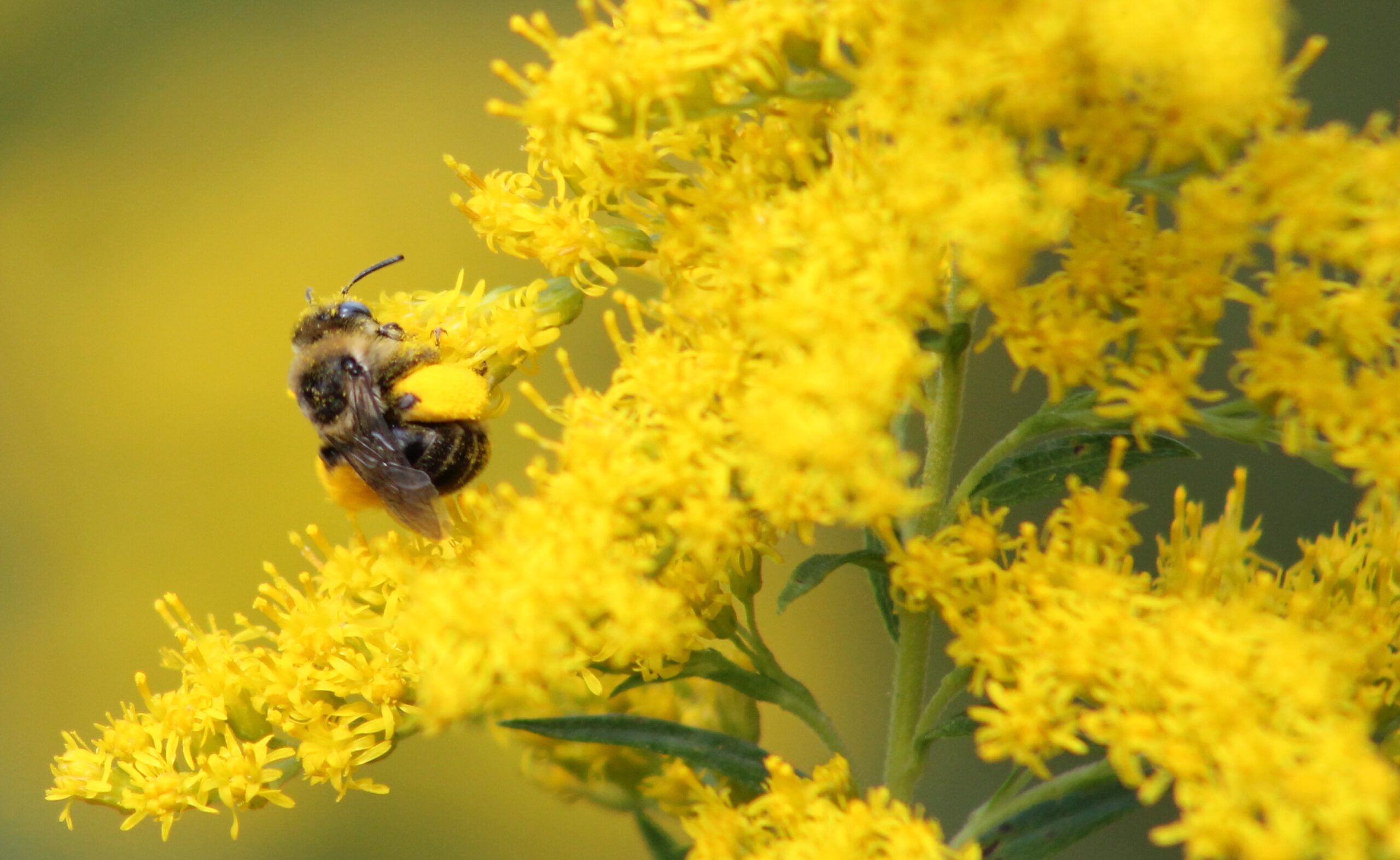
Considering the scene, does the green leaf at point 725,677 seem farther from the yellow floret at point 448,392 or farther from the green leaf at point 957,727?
the yellow floret at point 448,392

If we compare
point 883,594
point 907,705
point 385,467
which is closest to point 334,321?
point 385,467

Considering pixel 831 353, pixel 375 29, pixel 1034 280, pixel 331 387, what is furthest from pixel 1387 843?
pixel 375 29

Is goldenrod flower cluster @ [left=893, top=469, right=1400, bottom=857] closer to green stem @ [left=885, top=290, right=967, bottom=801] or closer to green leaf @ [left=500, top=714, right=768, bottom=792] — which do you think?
green stem @ [left=885, top=290, right=967, bottom=801]

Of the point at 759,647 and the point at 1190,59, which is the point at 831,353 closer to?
the point at 1190,59

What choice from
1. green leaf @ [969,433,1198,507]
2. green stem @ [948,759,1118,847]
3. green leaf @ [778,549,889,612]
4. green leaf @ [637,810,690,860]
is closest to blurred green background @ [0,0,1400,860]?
green leaf @ [637,810,690,860]

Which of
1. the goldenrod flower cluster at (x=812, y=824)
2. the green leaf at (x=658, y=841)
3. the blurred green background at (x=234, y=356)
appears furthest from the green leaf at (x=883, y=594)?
the blurred green background at (x=234, y=356)

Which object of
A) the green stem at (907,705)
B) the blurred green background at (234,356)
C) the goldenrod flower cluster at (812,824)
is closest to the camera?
the goldenrod flower cluster at (812,824)
